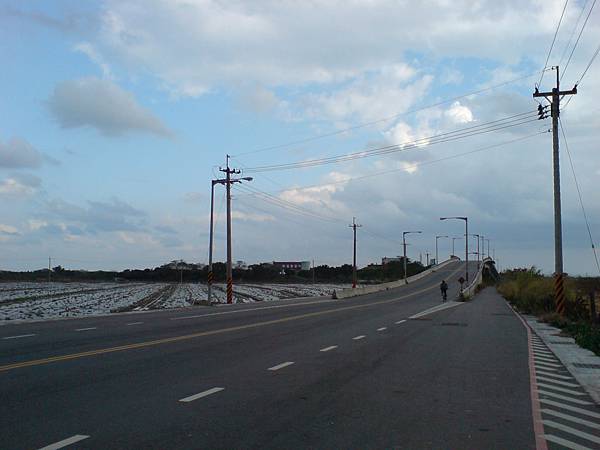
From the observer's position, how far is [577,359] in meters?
17.2

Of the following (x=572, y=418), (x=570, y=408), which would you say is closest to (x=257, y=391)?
(x=572, y=418)

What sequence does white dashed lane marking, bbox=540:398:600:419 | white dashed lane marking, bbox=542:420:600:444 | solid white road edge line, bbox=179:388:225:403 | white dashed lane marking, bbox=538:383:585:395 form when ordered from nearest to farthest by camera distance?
white dashed lane marking, bbox=542:420:600:444 → white dashed lane marking, bbox=540:398:600:419 → solid white road edge line, bbox=179:388:225:403 → white dashed lane marking, bbox=538:383:585:395

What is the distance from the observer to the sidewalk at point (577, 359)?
503 inches

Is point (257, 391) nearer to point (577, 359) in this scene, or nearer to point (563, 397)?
point (563, 397)

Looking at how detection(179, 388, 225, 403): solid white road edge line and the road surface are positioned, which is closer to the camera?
the road surface

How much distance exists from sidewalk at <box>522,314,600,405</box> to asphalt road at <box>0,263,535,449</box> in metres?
1.08

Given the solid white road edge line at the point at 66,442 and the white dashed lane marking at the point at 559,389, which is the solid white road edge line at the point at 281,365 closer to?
the white dashed lane marking at the point at 559,389

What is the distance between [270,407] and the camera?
9758mm

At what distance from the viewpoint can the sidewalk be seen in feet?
41.9

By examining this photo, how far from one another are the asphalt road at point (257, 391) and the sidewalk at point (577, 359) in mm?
1083

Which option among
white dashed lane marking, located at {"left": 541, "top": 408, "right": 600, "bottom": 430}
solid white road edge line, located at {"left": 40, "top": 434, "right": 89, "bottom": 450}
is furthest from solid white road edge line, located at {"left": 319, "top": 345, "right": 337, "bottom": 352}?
solid white road edge line, located at {"left": 40, "top": 434, "right": 89, "bottom": 450}

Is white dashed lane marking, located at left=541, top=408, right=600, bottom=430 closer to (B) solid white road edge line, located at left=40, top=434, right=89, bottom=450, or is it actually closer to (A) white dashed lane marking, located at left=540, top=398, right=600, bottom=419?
(A) white dashed lane marking, located at left=540, top=398, right=600, bottom=419

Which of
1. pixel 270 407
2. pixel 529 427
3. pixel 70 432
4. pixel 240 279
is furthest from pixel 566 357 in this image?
pixel 240 279

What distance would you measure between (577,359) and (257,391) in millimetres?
9861
